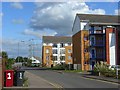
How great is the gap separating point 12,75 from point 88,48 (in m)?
53.1

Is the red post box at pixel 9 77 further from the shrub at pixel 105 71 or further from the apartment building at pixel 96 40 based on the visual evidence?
the apartment building at pixel 96 40

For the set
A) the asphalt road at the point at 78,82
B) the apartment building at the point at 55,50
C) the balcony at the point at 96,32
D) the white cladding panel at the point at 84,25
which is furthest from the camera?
the apartment building at the point at 55,50

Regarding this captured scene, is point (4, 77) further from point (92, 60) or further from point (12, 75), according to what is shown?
point (92, 60)

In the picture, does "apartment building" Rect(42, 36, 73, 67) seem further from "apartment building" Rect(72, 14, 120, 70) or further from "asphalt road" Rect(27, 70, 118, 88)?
"asphalt road" Rect(27, 70, 118, 88)

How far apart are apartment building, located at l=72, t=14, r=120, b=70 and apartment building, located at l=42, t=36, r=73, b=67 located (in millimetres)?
48710

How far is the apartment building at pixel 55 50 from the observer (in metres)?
128

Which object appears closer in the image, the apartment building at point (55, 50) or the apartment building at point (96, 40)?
the apartment building at point (96, 40)

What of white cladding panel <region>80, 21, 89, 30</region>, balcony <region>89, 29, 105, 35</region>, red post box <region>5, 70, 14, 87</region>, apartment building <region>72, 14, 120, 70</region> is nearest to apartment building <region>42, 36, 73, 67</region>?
apartment building <region>72, 14, 120, 70</region>

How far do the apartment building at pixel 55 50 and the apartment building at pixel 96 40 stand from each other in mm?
48710

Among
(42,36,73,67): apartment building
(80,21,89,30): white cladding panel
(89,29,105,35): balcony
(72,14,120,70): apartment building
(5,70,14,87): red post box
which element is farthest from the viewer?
(42,36,73,67): apartment building

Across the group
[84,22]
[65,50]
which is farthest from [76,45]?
[65,50]

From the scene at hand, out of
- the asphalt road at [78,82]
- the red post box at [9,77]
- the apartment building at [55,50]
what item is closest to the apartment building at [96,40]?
Result: the asphalt road at [78,82]

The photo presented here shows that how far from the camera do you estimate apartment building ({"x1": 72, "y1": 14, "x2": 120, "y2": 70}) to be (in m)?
68.1

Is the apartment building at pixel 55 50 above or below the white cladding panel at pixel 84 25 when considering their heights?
below
